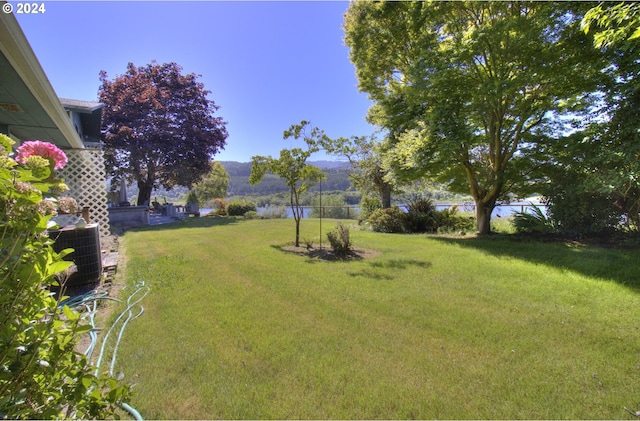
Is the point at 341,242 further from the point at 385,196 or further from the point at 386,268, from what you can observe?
the point at 385,196

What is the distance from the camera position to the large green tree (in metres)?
6.62

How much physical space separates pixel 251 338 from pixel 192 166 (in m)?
17.7

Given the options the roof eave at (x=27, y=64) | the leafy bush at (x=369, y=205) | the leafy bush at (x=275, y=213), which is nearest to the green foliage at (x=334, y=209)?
the leafy bush at (x=275, y=213)

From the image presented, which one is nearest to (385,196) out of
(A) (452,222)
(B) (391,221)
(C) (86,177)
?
(B) (391,221)

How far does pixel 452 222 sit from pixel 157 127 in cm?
1757

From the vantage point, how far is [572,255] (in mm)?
5656

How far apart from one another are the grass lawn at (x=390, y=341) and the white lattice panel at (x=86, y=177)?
4005 millimetres

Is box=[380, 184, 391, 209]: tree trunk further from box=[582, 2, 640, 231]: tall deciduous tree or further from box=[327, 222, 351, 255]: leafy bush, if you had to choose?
box=[582, 2, 640, 231]: tall deciduous tree

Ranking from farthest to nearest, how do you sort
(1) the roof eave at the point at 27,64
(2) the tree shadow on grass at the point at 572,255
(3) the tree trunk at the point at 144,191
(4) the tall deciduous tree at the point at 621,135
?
(3) the tree trunk at the point at 144,191, (4) the tall deciduous tree at the point at 621,135, (2) the tree shadow on grass at the point at 572,255, (1) the roof eave at the point at 27,64

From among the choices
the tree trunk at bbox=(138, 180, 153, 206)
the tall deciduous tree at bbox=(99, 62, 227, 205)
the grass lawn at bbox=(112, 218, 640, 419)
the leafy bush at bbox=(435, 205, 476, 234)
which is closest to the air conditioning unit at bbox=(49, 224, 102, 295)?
the grass lawn at bbox=(112, 218, 640, 419)

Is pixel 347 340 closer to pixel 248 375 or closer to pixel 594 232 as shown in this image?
pixel 248 375

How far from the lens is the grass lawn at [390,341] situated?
6.58 ft

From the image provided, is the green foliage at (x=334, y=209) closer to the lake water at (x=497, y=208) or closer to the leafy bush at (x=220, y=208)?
the lake water at (x=497, y=208)

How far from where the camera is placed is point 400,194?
15758 millimetres
